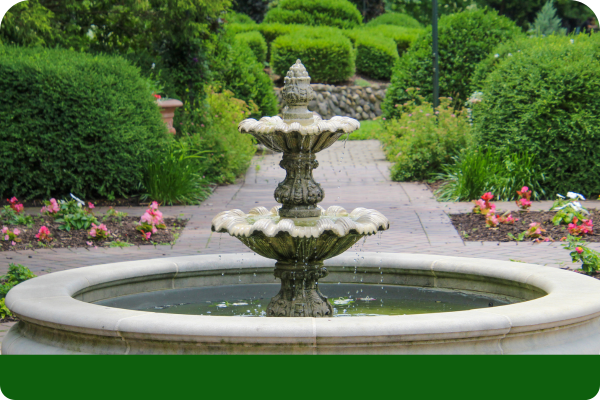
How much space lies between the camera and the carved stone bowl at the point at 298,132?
14.1 feet

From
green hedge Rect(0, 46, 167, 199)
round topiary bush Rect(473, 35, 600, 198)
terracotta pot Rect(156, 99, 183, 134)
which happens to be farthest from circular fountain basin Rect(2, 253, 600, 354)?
terracotta pot Rect(156, 99, 183, 134)

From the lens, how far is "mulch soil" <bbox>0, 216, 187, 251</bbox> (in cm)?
782

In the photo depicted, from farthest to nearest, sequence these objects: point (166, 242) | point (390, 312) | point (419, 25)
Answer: point (419, 25), point (166, 242), point (390, 312)

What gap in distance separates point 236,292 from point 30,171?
19.7ft

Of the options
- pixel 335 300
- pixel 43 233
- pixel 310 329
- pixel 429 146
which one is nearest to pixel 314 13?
pixel 429 146

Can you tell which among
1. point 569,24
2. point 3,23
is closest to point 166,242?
point 3,23

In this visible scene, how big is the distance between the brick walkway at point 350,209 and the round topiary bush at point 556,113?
61 centimetres

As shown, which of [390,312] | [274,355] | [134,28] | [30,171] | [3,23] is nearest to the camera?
[274,355]

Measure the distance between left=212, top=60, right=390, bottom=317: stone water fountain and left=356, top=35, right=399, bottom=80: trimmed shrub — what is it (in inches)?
885

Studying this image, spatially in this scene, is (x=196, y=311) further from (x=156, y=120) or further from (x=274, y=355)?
(x=156, y=120)

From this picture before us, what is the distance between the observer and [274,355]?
342 centimetres

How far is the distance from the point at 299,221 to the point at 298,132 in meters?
0.62

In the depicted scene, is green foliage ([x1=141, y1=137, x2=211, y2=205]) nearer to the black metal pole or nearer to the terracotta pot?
the terracotta pot

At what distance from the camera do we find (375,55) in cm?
2662
